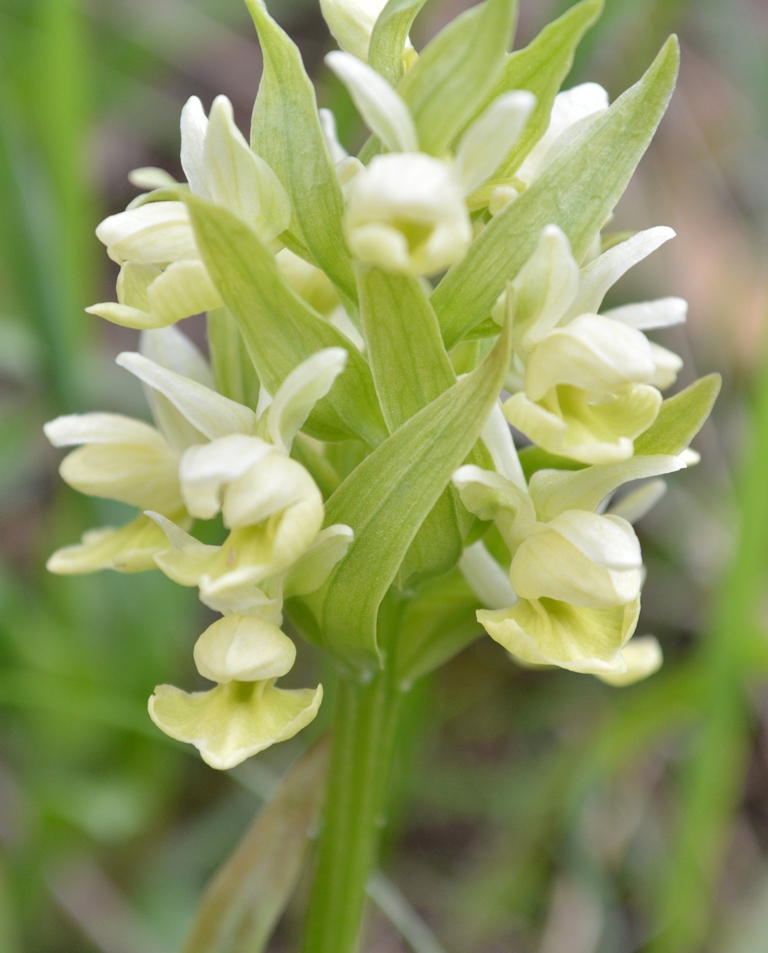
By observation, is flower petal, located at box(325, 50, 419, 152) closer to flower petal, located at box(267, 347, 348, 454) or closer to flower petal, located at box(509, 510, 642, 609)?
flower petal, located at box(267, 347, 348, 454)

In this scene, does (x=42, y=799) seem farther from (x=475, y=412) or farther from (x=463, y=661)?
(x=475, y=412)

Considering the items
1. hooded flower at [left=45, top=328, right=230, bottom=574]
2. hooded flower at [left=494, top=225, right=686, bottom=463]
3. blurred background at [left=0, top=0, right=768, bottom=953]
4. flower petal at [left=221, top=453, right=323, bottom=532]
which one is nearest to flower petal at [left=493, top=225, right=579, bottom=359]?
hooded flower at [left=494, top=225, right=686, bottom=463]

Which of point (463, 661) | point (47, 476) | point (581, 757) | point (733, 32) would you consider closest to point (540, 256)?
point (581, 757)

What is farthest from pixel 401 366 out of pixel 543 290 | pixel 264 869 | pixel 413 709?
pixel 413 709

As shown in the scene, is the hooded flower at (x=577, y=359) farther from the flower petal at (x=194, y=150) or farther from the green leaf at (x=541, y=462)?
the flower petal at (x=194, y=150)

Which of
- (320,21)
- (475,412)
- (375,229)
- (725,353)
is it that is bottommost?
(725,353)

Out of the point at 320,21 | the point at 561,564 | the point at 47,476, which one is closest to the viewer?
the point at 561,564

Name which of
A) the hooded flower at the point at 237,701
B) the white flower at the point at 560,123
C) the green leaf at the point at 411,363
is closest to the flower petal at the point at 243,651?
the hooded flower at the point at 237,701
